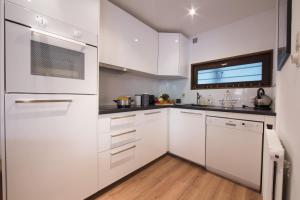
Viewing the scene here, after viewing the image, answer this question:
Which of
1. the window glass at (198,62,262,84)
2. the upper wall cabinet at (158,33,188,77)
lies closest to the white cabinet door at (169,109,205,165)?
the upper wall cabinet at (158,33,188,77)

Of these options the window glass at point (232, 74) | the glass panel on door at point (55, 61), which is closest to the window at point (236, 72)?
the window glass at point (232, 74)

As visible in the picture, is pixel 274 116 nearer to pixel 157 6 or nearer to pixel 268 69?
pixel 268 69

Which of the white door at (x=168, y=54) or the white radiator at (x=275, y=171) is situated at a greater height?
the white door at (x=168, y=54)

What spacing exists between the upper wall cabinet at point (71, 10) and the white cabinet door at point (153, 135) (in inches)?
48.4

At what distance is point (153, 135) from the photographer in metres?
2.03

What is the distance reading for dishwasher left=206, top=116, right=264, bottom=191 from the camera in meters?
1.48

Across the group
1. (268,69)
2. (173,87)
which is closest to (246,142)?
(268,69)

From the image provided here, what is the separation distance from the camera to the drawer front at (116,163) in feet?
4.58

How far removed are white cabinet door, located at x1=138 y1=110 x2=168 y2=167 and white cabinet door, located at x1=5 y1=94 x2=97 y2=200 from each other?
71cm

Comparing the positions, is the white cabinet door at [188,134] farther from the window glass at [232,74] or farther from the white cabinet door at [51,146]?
the white cabinet door at [51,146]

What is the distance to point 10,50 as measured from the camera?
85cm

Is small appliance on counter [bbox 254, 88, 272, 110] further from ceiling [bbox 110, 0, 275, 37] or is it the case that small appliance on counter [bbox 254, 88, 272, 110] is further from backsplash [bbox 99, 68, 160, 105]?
backsplash [bbox 99, 68, 160, 105]

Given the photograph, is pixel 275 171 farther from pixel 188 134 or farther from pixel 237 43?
pixel 237 43

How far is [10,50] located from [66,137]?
724 millimetres
